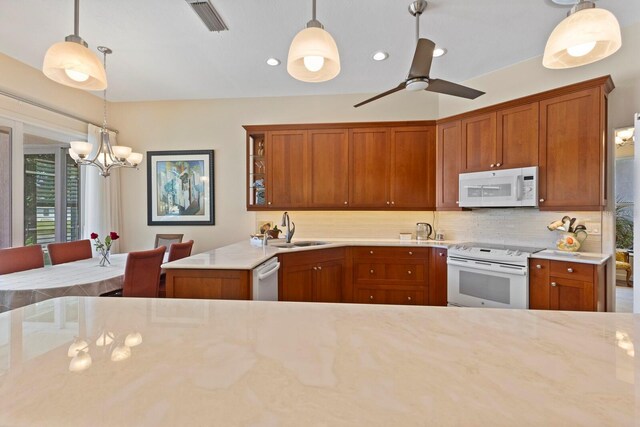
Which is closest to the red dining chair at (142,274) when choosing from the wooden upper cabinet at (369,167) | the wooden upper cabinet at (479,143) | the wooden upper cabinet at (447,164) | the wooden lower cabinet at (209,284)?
the wooden lower cabinet at (209,284)

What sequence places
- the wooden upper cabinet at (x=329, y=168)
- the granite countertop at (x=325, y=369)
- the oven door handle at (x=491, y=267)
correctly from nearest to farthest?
1. the granite countertop at (x=325, y=369)
2. the oven door handle at (x=491, y=267)
3. the wooden upper cabinet at (x=329, y=168)

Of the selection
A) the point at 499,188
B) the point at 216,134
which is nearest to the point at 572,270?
the point at 499,188

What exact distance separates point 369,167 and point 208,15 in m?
2.33

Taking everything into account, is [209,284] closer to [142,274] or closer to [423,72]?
[142,274]

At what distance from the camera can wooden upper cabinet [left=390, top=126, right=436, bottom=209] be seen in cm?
383

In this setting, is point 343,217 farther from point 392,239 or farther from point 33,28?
point 33,28

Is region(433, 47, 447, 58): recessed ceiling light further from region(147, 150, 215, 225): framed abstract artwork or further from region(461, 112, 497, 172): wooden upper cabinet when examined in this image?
region(147, 150, 215, 225): framed abstract artwork

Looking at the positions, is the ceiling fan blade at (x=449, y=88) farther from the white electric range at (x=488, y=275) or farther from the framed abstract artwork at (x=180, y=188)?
the framed abstract artwork at (x=180, y=188)

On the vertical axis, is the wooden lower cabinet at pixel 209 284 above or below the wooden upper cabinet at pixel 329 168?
below

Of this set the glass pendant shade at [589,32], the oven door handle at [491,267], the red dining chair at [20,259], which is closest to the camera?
the glass pendant shade at [589,32]

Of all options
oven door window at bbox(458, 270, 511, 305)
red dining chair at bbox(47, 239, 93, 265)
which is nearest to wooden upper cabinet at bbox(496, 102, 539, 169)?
oven door window at bbox(458, 270, 511, 305)

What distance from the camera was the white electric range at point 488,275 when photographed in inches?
112

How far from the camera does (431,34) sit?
2799 mm

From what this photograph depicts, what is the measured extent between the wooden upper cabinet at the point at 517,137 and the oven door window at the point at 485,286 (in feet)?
3.82
